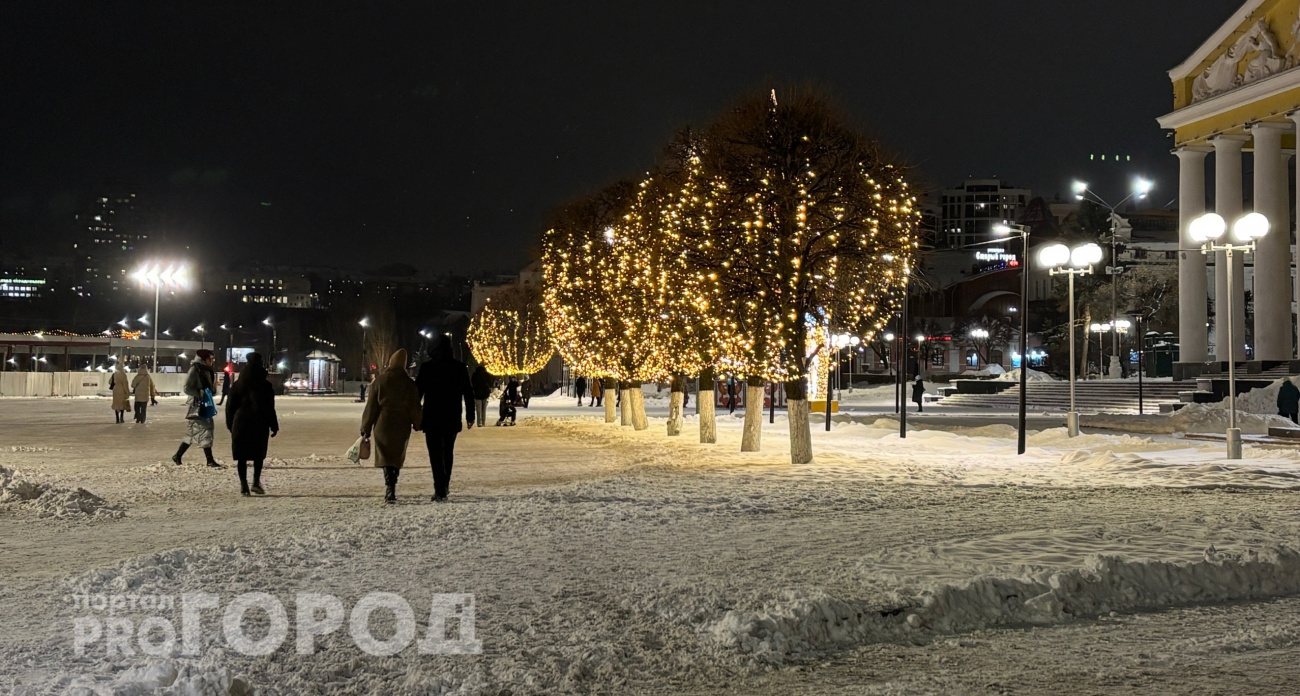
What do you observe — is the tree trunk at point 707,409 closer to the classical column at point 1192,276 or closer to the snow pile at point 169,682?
the snow pile at point 169,682

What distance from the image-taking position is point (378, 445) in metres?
12.5

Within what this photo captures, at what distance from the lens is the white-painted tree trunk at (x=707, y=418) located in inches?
957

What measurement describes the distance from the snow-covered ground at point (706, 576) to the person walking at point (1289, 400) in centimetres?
1450

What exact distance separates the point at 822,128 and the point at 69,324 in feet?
323

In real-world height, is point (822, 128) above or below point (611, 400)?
above

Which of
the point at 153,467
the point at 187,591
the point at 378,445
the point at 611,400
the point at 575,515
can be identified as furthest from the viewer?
the point at 611,400

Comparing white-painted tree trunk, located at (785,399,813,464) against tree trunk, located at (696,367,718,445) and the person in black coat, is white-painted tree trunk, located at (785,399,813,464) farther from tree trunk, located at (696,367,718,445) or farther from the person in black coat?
the person in black coat

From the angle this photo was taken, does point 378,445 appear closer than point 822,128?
Yes

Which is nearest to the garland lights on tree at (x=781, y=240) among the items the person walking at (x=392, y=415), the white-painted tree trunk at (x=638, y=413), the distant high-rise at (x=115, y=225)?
the white-painted tree trunk at (x=638, y=413)

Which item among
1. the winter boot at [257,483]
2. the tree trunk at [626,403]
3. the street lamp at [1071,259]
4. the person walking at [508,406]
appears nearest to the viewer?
the winter boot at [257,483]

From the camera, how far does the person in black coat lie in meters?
13.7

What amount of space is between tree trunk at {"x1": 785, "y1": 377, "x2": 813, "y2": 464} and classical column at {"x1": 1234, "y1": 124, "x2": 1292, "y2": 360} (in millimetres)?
30389

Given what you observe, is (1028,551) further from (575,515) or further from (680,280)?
(680,280)

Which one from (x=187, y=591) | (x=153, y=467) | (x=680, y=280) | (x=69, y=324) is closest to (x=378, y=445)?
(x=187, y=591)
